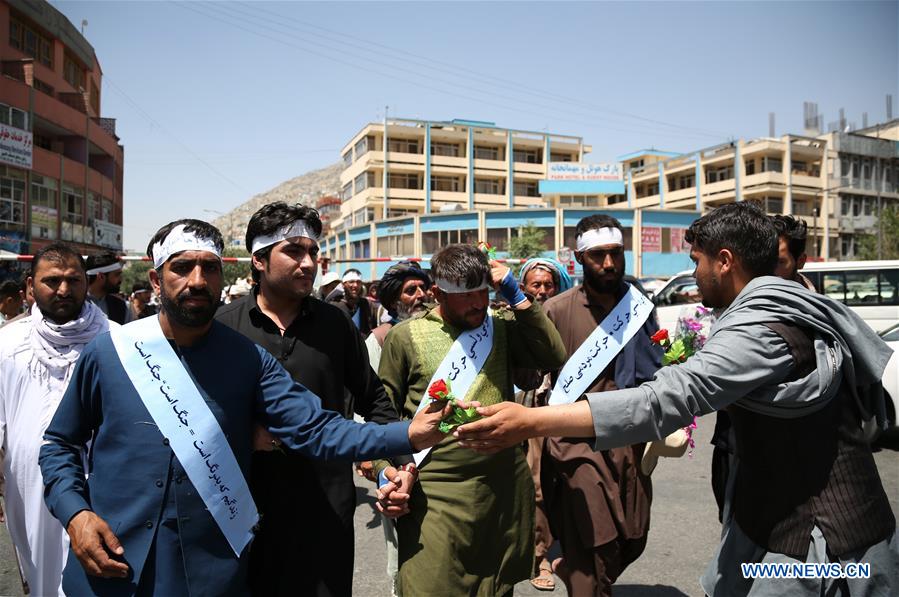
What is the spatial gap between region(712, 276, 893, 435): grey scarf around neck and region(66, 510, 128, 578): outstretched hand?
2008 millimetres

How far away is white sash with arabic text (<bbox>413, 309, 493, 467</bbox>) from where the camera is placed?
119 inches

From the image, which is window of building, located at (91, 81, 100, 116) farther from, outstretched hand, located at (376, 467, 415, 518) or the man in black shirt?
outstretched hand, located at (376, 467, 415, 518)

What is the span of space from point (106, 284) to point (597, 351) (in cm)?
518

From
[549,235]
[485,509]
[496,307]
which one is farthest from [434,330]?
[549,235]

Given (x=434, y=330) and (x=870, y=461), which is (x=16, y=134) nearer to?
(x=434, y=330)

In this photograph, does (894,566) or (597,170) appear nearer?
(894,566)

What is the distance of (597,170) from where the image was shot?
5278cm

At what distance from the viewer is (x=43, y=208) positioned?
28719 millimetres

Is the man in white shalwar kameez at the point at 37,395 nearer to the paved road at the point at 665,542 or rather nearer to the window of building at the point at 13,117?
the paved road at the point at 665,542

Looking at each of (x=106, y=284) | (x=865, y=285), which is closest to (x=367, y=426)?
(x=106, y=284)

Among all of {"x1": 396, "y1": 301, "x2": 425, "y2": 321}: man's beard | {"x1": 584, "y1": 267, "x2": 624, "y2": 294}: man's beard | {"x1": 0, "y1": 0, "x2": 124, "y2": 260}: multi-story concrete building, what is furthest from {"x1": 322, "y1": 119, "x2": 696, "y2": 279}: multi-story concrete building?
{"x1": 584, "y1": 267, "x2": 624, "y2": 294}: man's beard

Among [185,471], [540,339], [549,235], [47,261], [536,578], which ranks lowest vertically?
[536,578]

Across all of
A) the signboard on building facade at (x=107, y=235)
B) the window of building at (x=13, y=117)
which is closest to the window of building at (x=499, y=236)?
the signboard on building facade at (x=107, y=235)

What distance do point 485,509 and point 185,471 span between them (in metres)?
1.33
